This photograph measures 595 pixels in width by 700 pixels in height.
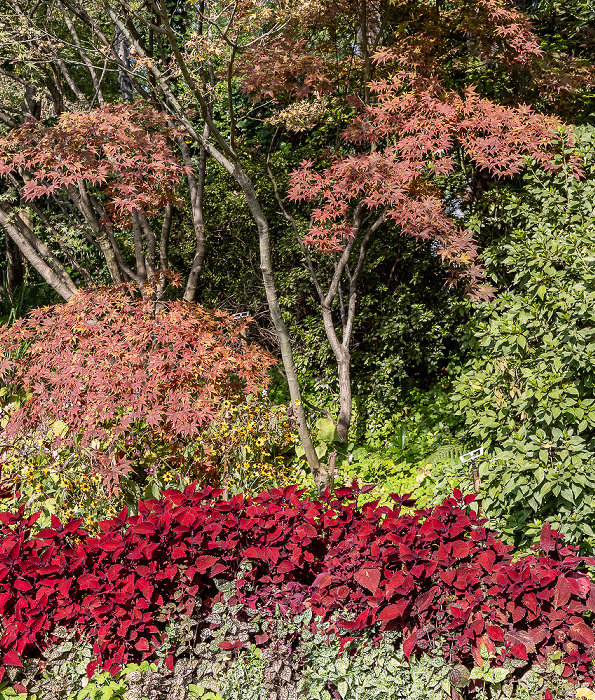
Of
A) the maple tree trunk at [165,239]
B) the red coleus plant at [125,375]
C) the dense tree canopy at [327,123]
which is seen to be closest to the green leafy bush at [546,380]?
the dense tree canopy at [327,123]

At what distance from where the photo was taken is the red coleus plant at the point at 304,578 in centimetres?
246

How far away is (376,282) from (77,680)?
441 cm

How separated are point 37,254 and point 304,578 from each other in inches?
164

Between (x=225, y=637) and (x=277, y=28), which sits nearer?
(x=225, y=637)

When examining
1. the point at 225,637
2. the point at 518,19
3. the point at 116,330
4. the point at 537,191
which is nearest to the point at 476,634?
the point at 225,637

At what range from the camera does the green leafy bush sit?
3.22 metres

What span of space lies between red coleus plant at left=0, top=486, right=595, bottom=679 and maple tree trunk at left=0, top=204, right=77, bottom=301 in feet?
10.6

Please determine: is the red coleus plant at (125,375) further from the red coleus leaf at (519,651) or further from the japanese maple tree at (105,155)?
the red coleus leaf at (519,651)

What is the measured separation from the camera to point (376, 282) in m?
6.32

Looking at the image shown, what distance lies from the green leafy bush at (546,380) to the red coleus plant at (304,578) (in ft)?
2.08

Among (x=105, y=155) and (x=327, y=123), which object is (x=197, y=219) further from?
(x=105, y=155)

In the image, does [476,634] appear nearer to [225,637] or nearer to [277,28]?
[225,637]

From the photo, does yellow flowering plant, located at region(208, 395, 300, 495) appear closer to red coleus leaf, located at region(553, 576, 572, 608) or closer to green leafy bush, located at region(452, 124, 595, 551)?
green leafy bush, located at region(452, 124, 595, 551)

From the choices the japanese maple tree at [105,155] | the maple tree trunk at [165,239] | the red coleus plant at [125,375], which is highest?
the japanese maple tree at [105,155]
